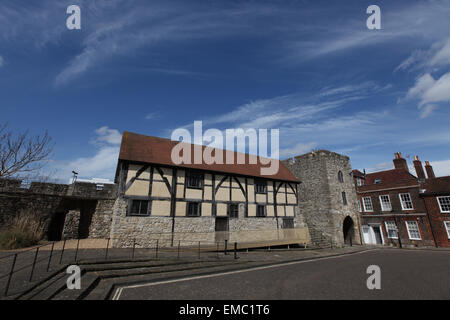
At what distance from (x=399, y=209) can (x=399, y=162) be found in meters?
6.23

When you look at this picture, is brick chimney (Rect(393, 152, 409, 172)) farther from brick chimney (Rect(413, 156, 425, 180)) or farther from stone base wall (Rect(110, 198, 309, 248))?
stone base wall (Rect(110, 198, 309, 248))

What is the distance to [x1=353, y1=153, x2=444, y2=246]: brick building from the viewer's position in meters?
19.8

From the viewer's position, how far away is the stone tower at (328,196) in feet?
67.3

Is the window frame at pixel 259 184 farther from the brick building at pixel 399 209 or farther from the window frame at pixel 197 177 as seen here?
the brick building at pixel 399 209

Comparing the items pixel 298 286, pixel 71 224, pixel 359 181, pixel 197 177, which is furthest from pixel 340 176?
pixel 71 224

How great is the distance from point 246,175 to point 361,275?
10791 millimetres

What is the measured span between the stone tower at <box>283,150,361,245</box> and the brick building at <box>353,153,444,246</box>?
2.20 meters

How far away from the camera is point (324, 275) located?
27.3ft

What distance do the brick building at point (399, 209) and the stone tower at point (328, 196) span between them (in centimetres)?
220

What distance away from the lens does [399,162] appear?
80.0ft
